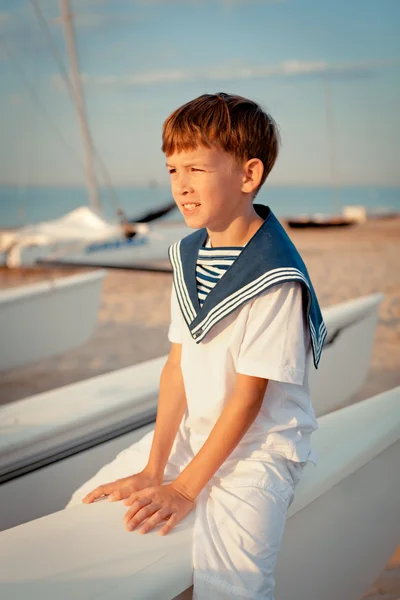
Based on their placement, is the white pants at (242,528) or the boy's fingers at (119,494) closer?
the white pants at (242,528)

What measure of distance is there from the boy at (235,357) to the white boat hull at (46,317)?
212 cm

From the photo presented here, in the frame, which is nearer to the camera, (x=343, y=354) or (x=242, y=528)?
(x=242, y=528)

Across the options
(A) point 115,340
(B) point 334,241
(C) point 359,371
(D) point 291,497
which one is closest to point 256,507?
(D) point 291,497

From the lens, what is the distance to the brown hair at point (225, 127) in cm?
99

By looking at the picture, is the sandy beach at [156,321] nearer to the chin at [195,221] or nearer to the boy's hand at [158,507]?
the boy's hand at [158,507]

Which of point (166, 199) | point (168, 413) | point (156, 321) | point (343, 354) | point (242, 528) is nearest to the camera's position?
point (242, 528)

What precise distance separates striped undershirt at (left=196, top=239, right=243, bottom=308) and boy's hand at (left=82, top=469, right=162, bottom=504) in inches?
12.2

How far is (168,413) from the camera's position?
117 centimetres

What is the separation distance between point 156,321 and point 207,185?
382 centimetres

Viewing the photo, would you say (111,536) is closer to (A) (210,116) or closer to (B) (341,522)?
(B) (341,522)

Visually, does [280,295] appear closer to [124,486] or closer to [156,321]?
[124,486]

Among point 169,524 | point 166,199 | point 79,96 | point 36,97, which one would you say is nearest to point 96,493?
point 169,524

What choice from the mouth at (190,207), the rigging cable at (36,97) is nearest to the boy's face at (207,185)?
the mouth at (190,207)

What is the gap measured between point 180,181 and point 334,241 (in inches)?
391
